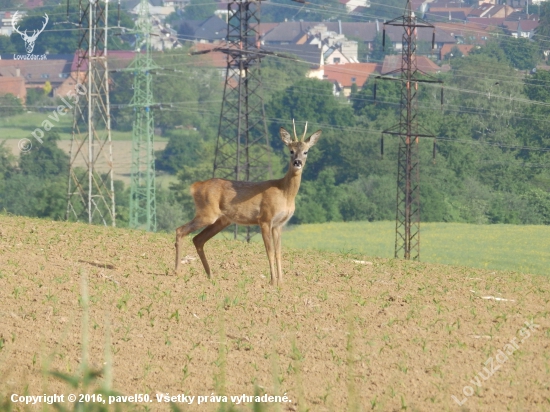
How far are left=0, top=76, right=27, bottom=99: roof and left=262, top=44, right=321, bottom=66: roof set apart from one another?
54.1 m

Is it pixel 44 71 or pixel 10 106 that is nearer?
pixel 10 106

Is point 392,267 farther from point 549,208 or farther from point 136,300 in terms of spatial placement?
point 549,208

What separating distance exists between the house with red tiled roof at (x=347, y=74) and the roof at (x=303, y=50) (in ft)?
42.1

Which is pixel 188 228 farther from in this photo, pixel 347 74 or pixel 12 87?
pixel 347 74

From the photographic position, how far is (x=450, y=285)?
18.4 meters

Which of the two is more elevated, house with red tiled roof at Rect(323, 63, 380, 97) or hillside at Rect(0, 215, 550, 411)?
house with red tiled roof at Rect(323, 63, 380, 97)

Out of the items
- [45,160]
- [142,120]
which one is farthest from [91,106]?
[45,160]

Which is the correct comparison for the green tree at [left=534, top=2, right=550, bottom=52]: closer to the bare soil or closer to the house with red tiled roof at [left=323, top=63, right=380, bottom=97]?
the house with red tiled roof at [left=323, top=63, right=380, bottom=97]

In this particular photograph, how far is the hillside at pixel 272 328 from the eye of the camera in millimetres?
11211

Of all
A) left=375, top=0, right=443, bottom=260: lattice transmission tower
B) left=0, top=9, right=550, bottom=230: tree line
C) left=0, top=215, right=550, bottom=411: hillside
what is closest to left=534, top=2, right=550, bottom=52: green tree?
left=0, top=9, right=550, bottom=230: tree line

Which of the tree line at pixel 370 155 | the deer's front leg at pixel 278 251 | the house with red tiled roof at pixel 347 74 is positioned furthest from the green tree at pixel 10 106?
the deer's front leg at pixel 278 251

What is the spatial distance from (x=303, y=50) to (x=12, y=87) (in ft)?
231

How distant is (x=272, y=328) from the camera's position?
13.7 m

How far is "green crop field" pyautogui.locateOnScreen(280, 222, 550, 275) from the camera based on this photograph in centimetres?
4819
